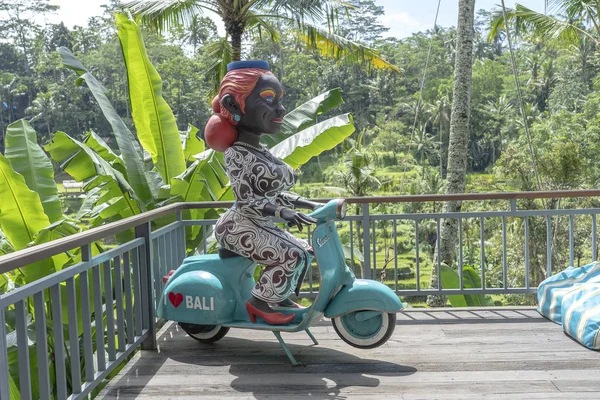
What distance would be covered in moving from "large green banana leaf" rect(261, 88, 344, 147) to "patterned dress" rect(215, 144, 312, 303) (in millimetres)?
3193

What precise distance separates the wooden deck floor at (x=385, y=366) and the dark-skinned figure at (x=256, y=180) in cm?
36

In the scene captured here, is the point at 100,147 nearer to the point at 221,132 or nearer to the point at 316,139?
the point at 316,139

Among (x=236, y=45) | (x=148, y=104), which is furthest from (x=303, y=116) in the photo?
(x=236, y=45)

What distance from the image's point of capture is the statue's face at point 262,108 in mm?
3641

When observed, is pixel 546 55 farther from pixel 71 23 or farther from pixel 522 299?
pixel 71 23

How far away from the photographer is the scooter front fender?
3.54 m

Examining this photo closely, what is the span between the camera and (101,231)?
3.13 metres

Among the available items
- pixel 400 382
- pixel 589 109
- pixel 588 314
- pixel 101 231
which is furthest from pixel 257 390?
pixel 589 109

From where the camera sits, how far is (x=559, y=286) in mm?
4535

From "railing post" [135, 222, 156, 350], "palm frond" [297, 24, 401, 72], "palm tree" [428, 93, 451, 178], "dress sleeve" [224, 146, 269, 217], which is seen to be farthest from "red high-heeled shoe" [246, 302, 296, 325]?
"palm tree" [428, 93, 451, 178]

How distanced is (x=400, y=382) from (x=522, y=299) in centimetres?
1833

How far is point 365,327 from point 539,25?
13272mm

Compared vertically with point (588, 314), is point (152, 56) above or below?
above

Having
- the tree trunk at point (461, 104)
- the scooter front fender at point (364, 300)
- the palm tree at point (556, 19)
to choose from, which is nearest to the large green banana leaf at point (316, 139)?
the scooter front fender at point (364, 300)
